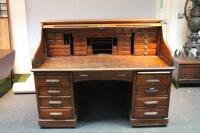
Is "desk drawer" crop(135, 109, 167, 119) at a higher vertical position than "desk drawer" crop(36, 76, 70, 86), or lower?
lower

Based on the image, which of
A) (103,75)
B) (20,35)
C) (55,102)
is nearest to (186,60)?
(103,75)

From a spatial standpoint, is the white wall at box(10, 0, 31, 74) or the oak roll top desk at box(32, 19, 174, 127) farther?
A: the white wall at box(10, 0, 31, 74)

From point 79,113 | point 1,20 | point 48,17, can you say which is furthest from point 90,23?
point 1,20

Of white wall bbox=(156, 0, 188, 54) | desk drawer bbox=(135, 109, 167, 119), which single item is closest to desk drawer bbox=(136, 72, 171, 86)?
desk drawer bbox=(135, 109, 167, 119)

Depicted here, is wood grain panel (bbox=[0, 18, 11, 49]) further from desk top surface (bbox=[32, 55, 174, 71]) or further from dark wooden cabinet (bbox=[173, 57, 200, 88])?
dark wooden cabinet (bbox=[173, 57, 200, 88])

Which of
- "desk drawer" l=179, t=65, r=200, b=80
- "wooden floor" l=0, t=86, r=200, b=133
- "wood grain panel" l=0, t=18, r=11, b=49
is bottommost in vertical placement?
"wooden floor" l=0, t=86, r=200, b=133

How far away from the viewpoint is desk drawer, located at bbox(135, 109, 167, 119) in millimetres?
2381

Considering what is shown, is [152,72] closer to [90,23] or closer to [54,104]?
[90,23]

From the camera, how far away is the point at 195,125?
8.14 feet

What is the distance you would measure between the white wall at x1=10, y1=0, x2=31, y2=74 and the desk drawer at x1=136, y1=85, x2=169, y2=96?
2.55 meters

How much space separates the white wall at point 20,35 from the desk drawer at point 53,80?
Answer: 202 centimetres

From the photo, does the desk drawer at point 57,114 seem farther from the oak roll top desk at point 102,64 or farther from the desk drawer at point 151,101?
the desk drawer at point 151,101

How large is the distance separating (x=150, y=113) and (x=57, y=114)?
3.17 feet

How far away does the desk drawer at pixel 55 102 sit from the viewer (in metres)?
2.34
